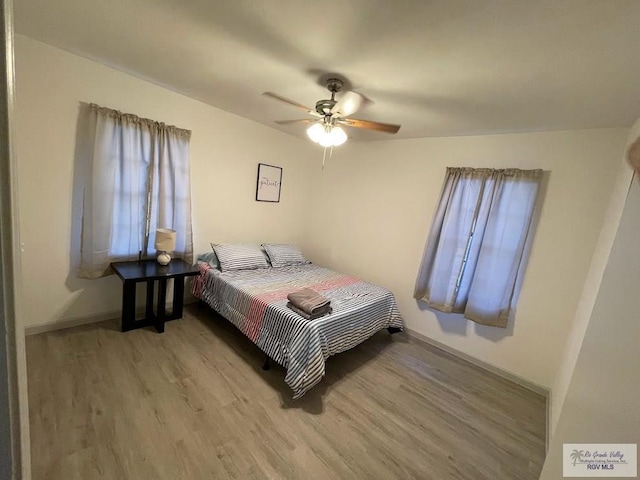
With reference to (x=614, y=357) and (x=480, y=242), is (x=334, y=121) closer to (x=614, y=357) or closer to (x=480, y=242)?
(x=480, y=242)

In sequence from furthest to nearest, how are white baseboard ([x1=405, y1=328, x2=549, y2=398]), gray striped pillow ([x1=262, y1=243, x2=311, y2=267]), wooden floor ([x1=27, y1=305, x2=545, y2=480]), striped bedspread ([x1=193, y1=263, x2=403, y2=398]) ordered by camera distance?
gray striped pillow ([x1=262, y1=243, x2=311, y2=267]) → white baseboard ([x1=405, y1=328, x2=549, y2=398]) → striped bedspread ([x1=193, y1=263, x2=403, y2=398]) → wooden floor ([x1=27, y1=305, x2=545, y2=480])

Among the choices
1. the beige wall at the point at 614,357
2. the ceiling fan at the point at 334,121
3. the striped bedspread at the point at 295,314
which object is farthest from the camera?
the striped bedspread at the point at 295,314

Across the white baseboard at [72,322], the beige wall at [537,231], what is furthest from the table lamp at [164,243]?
the beige wall at [537,231]

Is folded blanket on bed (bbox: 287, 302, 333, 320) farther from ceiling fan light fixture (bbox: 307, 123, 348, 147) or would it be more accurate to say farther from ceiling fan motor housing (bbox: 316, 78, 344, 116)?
ceiling fan motor housing (bbox: 316, 78, 344, 116)

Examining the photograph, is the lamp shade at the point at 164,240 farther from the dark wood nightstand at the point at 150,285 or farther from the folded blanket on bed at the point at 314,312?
the folded blanket on bed at the point at 314,312

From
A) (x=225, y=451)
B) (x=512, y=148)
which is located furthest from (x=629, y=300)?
(x=225, y=451)

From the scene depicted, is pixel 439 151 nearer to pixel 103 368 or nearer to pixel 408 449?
pixel 408 449

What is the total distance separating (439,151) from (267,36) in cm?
219

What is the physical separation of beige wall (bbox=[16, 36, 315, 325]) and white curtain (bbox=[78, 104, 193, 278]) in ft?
0.44

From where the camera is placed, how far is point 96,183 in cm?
233

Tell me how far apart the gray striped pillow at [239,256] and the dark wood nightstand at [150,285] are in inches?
12.1

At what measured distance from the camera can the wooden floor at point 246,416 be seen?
148 cm

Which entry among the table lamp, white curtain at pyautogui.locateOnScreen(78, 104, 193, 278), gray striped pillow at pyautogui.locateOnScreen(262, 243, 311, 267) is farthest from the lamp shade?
gray striped pillow at pyautogui.locateOnScreen(262, 243, 311, 267)

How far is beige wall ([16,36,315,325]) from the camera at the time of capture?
208cm
